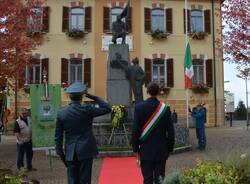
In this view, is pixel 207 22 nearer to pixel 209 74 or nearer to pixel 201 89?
pixel 209 74

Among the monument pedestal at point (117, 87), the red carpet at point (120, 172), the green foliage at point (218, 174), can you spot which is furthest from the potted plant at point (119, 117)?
the green foliage at point (218, 174)

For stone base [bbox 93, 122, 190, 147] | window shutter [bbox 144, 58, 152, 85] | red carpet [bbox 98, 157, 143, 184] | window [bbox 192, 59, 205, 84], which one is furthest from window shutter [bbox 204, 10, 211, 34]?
red carpet [bbox 98, 157, 143, 184]

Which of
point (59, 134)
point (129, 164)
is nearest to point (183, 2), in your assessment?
point (129, 164)

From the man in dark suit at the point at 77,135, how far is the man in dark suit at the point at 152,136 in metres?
0.67

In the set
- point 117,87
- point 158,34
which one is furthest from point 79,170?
point 158,34

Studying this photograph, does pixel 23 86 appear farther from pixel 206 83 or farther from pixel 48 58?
pixel 206 83

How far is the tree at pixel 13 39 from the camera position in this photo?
64.3ft

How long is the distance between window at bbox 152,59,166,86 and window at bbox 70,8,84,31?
18.9 feet

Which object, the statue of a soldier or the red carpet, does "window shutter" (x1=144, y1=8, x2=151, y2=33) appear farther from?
the red carpet

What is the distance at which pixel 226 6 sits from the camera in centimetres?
2281

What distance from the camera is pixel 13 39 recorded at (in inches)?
786

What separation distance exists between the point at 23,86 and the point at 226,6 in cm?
1502

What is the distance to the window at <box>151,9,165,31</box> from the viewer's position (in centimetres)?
3453

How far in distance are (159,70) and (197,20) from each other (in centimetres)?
470
